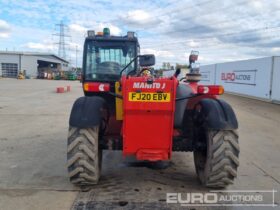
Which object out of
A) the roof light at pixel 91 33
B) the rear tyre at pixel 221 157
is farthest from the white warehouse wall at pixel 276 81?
the rear tyre at pixel 221 157

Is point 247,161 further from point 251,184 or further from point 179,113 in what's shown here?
point 179,113

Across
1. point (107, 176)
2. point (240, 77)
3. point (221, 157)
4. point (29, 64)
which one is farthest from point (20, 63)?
point (221, 157)

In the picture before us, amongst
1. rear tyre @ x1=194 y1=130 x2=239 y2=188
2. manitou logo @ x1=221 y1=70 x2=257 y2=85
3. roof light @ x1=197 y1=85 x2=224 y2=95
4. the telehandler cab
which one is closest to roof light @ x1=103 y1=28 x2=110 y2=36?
the telehandler cab

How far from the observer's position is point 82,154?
15.8 feet

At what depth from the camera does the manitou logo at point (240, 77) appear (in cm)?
2242

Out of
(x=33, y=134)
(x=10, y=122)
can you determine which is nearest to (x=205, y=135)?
(x=33, y=134)

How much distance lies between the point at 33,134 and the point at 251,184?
614 centimetres

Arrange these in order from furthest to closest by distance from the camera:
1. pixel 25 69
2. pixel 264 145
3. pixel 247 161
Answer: pixel 25 69 → pixel 264 145 → pixel 247 161

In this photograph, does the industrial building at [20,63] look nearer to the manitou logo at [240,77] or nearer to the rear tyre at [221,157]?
the manitou logo at [240,77]

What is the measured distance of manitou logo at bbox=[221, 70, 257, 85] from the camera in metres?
22.4

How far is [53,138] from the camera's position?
8.88m

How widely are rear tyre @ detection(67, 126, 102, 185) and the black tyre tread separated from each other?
167cm

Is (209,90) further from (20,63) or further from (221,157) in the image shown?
(20,63)

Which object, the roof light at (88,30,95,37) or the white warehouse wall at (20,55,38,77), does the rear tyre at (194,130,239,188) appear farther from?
the white warehouse wall at (20,55,38,77)
